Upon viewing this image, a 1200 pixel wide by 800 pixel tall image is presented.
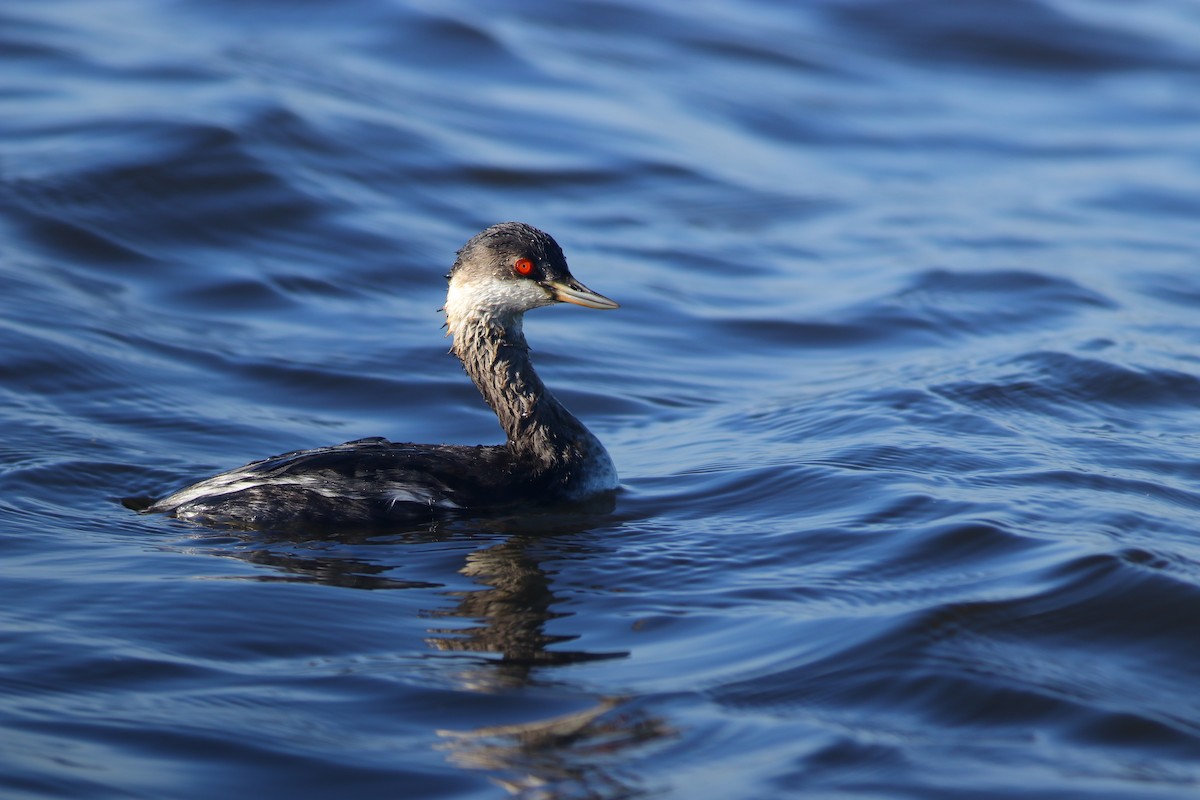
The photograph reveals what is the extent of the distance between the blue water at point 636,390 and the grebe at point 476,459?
209 millimetres

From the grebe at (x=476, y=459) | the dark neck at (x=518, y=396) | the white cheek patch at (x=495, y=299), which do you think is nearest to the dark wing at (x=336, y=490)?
the grebe at (x=476, y=459)

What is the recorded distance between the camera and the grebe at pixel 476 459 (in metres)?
7.64

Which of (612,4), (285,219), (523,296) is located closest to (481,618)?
(523,296)

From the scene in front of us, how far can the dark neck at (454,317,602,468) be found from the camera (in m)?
8.25

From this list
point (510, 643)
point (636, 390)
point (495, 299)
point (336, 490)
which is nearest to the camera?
point (510, 643)

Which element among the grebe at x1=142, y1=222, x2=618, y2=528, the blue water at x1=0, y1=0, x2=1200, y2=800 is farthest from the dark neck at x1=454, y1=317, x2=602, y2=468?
the blue water at x1=0, y1=0, x2=1200, y2=800

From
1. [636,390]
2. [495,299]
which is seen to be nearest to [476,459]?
[495,299]

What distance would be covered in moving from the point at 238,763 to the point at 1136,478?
494cm

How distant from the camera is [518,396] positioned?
27.7 feet

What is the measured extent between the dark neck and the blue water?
40cm

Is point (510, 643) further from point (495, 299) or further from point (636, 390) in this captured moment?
point (636, 390)

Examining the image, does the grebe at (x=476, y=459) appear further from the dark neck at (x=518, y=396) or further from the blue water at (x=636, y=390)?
the blue water at (x=636, y=390)

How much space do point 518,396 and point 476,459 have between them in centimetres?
52

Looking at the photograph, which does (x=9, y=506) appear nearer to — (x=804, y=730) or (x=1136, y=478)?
(x=804, y=730)
